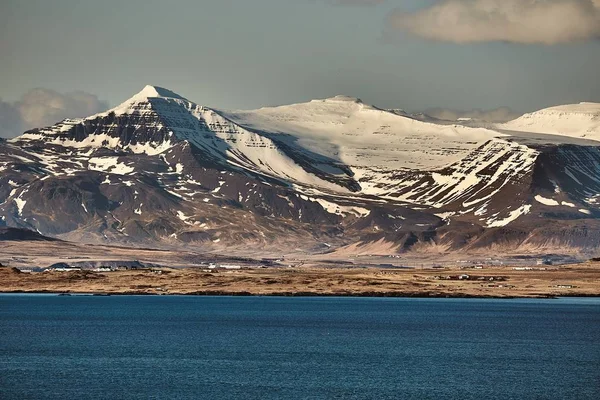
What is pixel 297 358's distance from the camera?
426 feet

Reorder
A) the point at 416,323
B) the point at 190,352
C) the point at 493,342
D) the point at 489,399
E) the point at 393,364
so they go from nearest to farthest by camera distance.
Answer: the point at 489,399 → the point at 393,364 → the point at 190,352 → the point at 493,342 → the point at 416,323

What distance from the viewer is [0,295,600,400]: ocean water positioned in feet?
345

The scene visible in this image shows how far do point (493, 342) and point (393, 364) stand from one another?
30613 millimetres

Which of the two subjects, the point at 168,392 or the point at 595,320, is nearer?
the point at 168,392

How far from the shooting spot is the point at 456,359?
130 metres

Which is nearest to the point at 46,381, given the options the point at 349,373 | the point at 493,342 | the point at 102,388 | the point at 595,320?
the point at 102,388

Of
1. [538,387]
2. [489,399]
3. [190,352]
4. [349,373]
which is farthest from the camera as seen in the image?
[190,352]

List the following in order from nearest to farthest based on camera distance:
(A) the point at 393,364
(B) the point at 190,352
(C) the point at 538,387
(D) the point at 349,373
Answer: (C) the point at 538,387 → (D) the point at 349,373 → (A) the point at 393,364 → (B) the point at 190,352

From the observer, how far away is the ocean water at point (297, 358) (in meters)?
105

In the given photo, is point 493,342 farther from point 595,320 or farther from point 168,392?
point 168,392

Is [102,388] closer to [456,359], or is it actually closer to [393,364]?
[393,364]

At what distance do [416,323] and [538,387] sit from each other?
7710cm

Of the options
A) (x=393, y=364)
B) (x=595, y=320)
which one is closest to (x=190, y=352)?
(x=393, y=364)

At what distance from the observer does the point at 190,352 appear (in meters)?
135
